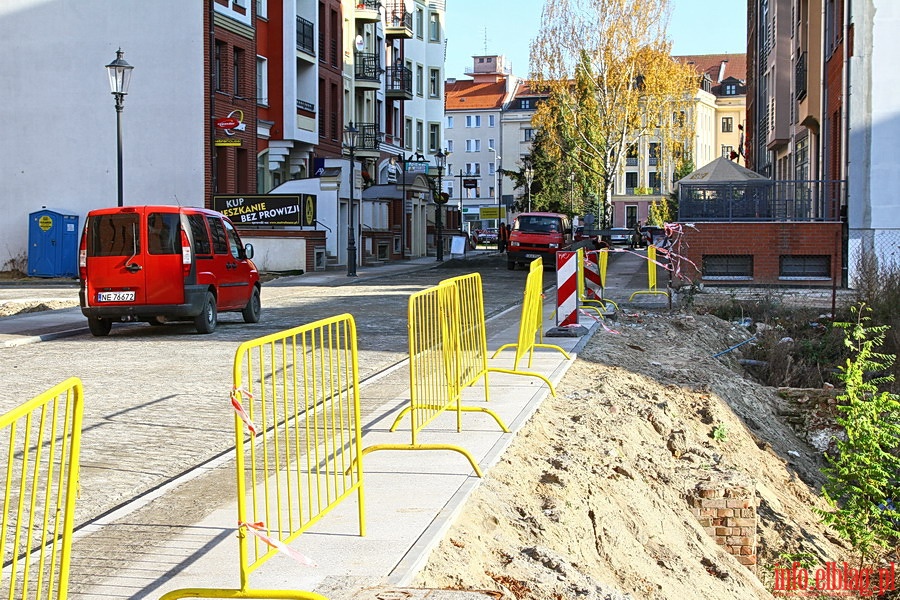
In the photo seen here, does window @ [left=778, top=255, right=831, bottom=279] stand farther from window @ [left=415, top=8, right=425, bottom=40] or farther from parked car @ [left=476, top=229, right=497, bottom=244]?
parked car @ [left=476, top=229, right=497, bottom=244]

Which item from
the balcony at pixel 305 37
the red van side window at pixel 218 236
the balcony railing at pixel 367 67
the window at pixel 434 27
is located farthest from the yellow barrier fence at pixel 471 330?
the window at pixel 434 27

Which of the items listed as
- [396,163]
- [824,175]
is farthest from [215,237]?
[396,163]

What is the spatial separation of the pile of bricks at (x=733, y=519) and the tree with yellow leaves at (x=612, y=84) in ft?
145

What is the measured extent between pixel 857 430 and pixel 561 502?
11.4 ft

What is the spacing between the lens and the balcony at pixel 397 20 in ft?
211

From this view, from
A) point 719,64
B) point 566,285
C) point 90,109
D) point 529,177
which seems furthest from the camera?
point 719,64

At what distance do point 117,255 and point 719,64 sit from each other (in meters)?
129

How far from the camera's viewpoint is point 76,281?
34750 millimetres

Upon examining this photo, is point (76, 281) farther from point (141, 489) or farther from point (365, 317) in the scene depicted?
point (141, 489)

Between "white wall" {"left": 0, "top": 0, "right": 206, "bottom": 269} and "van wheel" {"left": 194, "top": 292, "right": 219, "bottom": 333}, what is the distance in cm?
2292

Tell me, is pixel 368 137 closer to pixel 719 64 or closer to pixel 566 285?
pixel 566 285

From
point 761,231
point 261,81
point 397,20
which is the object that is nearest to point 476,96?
point 397,20

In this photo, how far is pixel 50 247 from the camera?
3641 centimetres

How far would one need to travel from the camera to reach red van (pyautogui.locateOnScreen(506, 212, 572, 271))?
41188 mm
